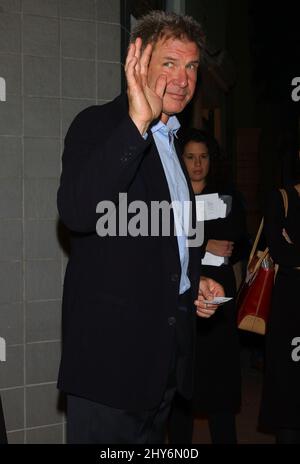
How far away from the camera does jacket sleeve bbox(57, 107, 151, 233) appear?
1.57 m

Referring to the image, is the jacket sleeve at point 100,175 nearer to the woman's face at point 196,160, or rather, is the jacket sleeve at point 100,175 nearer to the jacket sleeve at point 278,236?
the jacket sleeve at point 278,236

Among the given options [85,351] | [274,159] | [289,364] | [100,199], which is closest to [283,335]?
[289,364]

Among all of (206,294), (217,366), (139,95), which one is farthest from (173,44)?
(217,366)

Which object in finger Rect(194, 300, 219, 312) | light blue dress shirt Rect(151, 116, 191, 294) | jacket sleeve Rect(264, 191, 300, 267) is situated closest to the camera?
light blue dress shirt Rect(151, 116, 191, 294)

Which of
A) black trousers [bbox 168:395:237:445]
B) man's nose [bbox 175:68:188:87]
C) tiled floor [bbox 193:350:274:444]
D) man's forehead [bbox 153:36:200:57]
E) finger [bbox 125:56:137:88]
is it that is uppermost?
man's forehead [bbox 153:36:200:57]

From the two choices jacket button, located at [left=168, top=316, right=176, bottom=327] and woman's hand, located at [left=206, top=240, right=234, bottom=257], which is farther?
woman's hand, located at [left=206, top=240, right=234, bottom=257]

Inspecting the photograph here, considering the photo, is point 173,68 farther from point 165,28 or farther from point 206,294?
point 206,294

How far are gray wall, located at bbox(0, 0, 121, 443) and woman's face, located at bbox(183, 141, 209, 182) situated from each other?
0.58m

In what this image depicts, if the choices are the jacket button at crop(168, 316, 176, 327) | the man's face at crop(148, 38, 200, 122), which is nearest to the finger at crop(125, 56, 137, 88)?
the man's face at crop(148, 38, 200, 122)

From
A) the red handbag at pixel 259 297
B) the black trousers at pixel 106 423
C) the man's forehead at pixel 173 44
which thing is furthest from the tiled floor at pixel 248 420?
the man's forehead at pixel 173 44

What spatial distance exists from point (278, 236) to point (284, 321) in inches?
17.7

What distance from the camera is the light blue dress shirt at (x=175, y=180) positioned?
1.99 meters

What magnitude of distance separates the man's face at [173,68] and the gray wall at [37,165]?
4.83ft

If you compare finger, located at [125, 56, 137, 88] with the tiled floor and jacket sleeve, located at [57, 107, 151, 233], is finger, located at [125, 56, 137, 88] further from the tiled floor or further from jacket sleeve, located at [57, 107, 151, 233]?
the tiled floor
